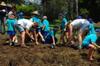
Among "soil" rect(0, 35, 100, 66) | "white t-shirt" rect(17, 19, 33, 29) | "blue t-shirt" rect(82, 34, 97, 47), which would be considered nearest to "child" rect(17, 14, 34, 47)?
"white t-shirt" rect(17, 19, 33, 29)

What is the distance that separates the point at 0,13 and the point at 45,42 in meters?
4.90

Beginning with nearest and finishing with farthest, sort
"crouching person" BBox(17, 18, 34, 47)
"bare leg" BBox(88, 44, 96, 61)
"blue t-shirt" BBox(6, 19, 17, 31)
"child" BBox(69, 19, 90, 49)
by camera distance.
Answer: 1. "bare leg" BBox(88, 44, 96, 61)
2. "child" BBox(69, 19, 90, 49)
3. "crouching person" BBox(17, 18, 34, 47)
4. "blue t-shirt" BBox(6, 19, 17, 31)

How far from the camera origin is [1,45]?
1730cm

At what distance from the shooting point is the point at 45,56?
50.1 ft

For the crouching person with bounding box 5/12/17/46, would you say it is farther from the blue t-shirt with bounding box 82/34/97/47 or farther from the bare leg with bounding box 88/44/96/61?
the bare leg with bounding box 88/44/96/61

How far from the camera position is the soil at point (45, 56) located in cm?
1472

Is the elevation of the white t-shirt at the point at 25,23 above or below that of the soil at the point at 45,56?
above

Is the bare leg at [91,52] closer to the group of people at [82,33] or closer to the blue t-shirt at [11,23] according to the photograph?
the group of people at [82,33]

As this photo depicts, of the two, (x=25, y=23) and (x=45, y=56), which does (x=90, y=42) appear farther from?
(x=25, y=23)

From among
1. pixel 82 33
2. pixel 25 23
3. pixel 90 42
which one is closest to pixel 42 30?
pixel 25 23

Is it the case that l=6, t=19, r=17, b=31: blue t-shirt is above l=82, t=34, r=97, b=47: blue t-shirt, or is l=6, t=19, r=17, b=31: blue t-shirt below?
above

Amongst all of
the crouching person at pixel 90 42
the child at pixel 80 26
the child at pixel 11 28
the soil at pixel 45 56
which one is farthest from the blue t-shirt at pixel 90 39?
the child at pixel 11 28

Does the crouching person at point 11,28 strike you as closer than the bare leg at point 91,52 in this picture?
No

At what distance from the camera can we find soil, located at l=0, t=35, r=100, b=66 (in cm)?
1472
